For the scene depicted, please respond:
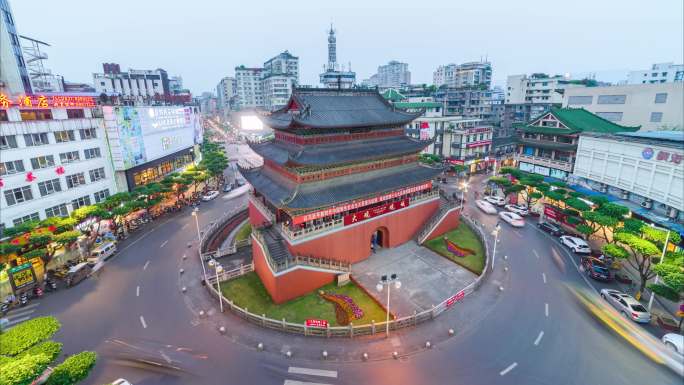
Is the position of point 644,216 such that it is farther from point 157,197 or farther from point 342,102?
point 157,197

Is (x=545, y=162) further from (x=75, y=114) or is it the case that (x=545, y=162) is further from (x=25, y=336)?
(x=75, y=114)

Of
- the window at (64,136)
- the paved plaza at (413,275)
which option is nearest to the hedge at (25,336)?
the paved plaza at (413,275)

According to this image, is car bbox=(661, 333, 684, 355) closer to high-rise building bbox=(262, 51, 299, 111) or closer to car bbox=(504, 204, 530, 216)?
car bbox=(504, 204, 530, 216)

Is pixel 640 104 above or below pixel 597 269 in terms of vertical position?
above

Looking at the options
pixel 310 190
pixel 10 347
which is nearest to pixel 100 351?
pixel 10 347

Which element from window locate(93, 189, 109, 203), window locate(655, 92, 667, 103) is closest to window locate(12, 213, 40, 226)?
window locate(93, 189, 109, 203)

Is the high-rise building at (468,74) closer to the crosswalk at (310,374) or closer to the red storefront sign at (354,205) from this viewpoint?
the red storefront sign at (354,205)

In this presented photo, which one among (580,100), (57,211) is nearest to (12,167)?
(57,211)

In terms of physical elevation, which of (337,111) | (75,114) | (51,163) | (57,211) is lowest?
(57,211)
